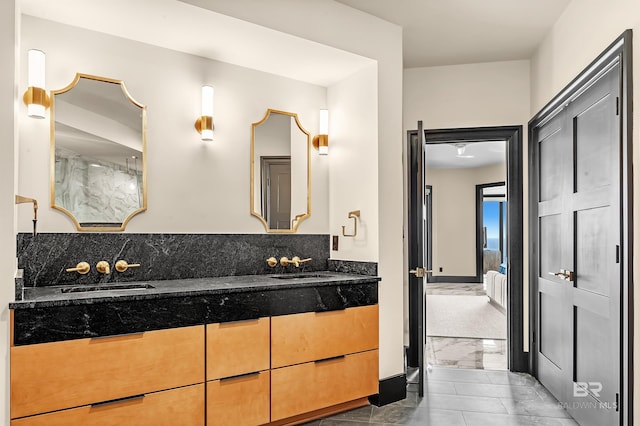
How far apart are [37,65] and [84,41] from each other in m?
0.36

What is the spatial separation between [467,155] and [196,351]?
7.18 metres

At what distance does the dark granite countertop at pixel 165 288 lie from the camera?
2.07 m

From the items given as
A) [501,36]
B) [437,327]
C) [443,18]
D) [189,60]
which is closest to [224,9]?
[189,60]

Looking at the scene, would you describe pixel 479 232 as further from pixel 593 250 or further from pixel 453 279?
pixel 593 250

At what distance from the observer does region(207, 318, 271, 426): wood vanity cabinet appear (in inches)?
97.1

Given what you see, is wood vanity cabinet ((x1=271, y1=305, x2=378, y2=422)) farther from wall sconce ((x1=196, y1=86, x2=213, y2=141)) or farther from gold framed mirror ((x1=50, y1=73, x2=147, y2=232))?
wall sconce ((x1=196, y1=86, x2=213, y2=141))

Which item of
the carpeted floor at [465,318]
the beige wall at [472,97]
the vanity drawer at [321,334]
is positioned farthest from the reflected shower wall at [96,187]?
the carpeted floor at [465,318]

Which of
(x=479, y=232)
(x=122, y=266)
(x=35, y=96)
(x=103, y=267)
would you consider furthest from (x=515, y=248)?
(x=479, y=232)

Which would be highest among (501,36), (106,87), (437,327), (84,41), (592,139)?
(501,36)

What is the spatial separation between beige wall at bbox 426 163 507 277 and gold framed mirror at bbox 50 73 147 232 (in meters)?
8.42

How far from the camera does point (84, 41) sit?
2.70 metres

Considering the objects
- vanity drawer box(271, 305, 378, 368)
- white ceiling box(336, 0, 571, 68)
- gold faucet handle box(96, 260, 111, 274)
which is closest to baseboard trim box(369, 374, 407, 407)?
vanity drawer box(271, 305, 378, 368)

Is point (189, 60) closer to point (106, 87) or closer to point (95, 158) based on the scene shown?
point (106, 87)

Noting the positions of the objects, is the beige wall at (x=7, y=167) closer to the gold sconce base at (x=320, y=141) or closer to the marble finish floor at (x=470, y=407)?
the marble finish floor at (x=470, y=407)
